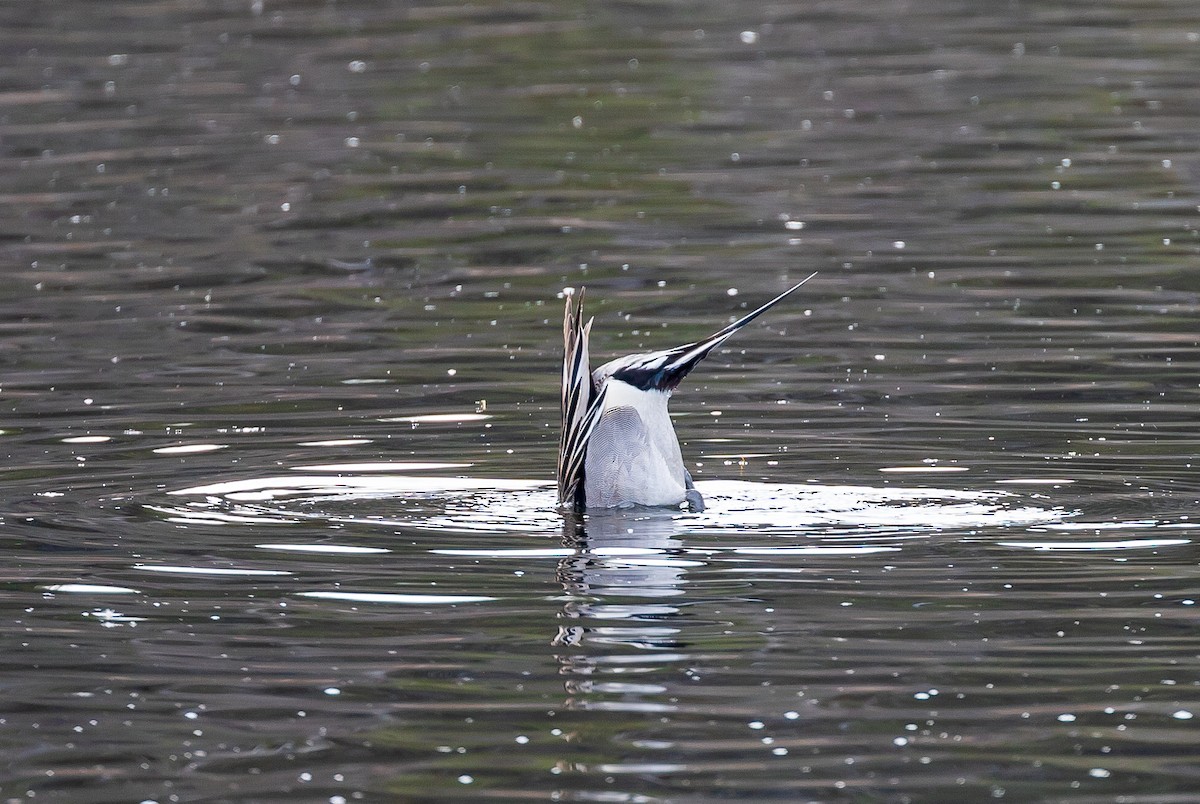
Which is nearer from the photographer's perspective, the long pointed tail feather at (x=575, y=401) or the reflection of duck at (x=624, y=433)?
the long pointed tail feather at (x=575, y=401)

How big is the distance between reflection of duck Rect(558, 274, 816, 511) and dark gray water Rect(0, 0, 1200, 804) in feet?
0.52

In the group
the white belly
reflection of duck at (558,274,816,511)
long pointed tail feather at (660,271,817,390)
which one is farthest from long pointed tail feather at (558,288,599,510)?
long pointed tail feather at (660,271,817,390)

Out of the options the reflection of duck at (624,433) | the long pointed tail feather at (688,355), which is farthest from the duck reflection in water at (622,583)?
the long pointed tail feather at (688,355)

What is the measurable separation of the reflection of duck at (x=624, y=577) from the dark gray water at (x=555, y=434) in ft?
0.09

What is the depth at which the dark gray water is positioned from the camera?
21.6ft

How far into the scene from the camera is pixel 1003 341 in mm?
12211

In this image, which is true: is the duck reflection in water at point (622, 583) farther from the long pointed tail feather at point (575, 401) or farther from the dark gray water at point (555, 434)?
the long pointed tail feather at point (575, 401)

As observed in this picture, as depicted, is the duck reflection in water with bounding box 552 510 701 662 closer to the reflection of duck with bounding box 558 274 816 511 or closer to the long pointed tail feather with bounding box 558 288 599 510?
the reflection of duck with bounding box 558 274 816 511

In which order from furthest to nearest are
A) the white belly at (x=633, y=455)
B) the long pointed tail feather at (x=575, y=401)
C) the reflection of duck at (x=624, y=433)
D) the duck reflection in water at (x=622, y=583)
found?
the white belly at (x=633, y=455), the reflection of duck at (x=624, y=433), the long pointed tail feather at (x=575, y=401), the duck reflection in water at (x=622, y=583)

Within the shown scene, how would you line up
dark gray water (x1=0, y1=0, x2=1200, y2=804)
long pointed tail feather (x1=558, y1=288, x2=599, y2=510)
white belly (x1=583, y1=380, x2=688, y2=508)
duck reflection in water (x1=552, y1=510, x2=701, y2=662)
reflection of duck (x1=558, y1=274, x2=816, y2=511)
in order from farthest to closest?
white belly (x1=583, y1=380, x2=688, y2=508)
reflection of duck (x1=558, y1=274, x2=816, y2=511)
long pointed tail feather (x1=558, y1=288, x2=599, y2=510)
duck reflection in water (x1=552, y1=510, x2=701, y2=662)
dark gray water (x1=0, y1=0, x2=1200, y2=804)

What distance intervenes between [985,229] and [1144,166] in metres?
2.49

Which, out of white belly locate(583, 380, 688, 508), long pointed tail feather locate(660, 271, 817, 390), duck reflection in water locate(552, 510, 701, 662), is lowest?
duck reflection in water locate(552, 510, 701, 662)

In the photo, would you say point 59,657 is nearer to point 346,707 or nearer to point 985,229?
point 346,707

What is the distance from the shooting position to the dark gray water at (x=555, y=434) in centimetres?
657
